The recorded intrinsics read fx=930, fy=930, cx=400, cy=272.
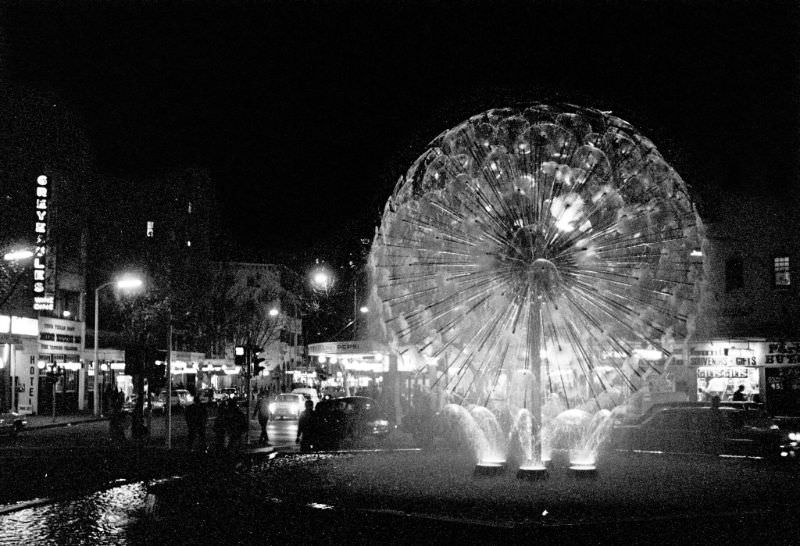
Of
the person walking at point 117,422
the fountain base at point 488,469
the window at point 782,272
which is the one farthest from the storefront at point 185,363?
the fountain base at point 488,469

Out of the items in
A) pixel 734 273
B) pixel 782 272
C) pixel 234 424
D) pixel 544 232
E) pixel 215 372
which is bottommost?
pixel 234 424

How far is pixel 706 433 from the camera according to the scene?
76.5ft

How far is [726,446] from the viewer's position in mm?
23141

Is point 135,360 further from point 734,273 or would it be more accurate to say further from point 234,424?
point 734,273

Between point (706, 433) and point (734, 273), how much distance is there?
1737cm

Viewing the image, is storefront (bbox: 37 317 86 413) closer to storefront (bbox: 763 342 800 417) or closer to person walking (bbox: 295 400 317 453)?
person walking (bbox: 295 400 317 453)

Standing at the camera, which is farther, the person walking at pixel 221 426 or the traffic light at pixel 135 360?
the person walking at pixel 221 426

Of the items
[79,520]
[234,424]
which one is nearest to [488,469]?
[79,520]

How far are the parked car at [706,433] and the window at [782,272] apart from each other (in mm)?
15249

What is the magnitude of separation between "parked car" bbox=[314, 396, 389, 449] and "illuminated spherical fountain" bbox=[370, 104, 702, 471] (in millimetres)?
A: 11126

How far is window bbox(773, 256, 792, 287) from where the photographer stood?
36875 mm

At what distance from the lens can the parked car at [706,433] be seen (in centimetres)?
2269

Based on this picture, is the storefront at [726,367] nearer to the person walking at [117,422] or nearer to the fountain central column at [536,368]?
the fountain central column at [536,368]

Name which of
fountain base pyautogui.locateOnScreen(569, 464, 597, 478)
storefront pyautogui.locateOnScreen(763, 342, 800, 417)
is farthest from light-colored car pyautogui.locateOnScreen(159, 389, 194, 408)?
fountain base pyautogui.locateOnScreen(569, 464, 597, 478)
